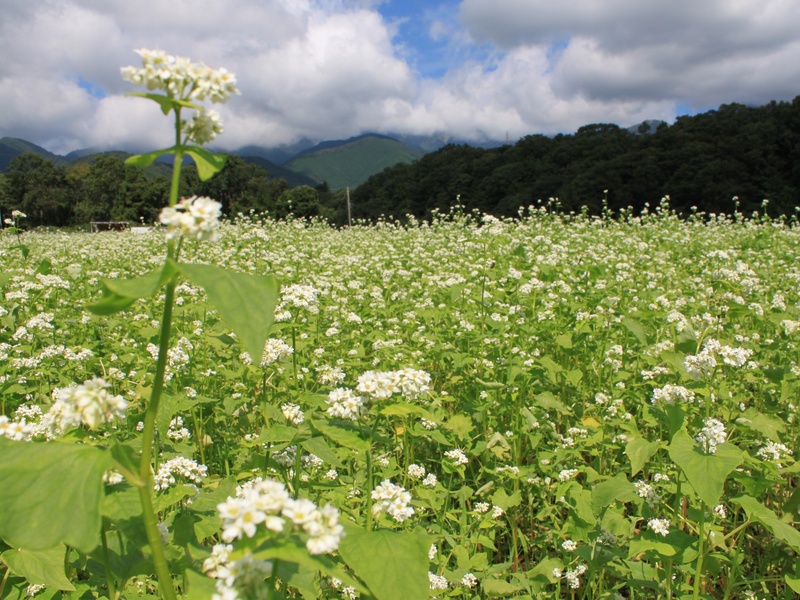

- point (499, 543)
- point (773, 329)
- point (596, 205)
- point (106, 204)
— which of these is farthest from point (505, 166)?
point (106, 204)

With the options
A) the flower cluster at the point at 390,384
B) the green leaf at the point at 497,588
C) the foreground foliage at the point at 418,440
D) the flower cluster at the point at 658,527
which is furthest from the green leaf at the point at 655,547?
the flower cluster at the point at 390,384

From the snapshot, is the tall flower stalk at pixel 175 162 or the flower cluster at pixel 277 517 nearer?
the flower cluster at pixel 277 517

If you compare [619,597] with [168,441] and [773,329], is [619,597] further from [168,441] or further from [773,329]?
[773,329]

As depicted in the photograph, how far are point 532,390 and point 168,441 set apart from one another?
289cm

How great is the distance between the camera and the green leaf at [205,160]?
114 cm

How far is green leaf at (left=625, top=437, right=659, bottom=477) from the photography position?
2.28 m

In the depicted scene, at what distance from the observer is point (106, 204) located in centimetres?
6134

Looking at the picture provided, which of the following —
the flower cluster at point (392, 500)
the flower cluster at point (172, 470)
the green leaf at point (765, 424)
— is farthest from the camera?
the green leaf at point (765, 424)

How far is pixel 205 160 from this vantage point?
1.16 metres

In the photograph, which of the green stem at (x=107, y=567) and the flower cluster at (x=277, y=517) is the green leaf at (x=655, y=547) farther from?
the green stem at (x=107, y=567)

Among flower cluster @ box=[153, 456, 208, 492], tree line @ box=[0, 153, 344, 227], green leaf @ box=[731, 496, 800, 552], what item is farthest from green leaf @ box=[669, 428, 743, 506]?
tree line @ box=[0, 153, 344, 227]

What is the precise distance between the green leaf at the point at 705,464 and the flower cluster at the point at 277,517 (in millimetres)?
1376

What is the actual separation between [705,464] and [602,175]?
33901 mm

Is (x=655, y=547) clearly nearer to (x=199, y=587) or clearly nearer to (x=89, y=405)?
(x=199, y=587)
